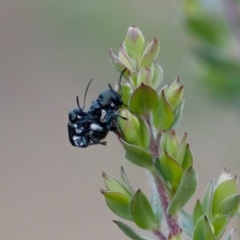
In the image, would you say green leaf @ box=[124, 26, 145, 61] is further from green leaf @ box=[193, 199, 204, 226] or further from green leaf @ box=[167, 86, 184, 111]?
green leaf @ box=[193, 199, 204, 226]

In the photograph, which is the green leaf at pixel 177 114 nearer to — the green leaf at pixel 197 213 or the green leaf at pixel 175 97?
the green leaf at pixel 175 97

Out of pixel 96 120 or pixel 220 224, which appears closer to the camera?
pixel 220 224

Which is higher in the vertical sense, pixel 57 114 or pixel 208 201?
pixel 57 114

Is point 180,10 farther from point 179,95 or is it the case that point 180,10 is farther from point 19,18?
point 19,18

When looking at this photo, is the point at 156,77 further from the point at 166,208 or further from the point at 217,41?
the point at 217,41

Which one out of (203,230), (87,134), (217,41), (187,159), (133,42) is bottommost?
(203,230)

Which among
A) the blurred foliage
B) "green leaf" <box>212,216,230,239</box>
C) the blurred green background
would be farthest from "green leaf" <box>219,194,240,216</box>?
the blurred green background

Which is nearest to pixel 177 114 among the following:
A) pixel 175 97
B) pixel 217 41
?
pixel 175 97
